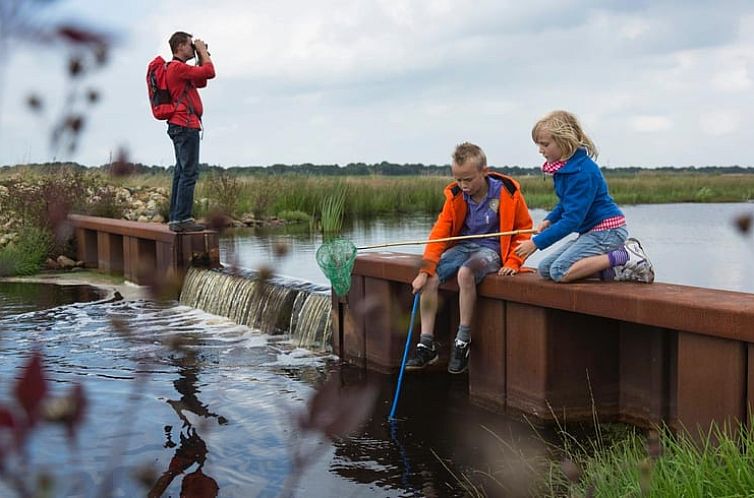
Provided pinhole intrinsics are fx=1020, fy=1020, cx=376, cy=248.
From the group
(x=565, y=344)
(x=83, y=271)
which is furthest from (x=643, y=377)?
(x=83, y=271)

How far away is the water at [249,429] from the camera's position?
499 centimetres

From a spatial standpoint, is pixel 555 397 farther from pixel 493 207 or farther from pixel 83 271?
pixel 83 271

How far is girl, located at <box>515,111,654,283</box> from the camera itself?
568 cm

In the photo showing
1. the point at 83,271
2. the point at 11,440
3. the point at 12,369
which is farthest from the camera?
the point at 83,271

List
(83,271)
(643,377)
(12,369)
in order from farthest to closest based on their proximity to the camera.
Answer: (83,271), (12,369), (643,377)

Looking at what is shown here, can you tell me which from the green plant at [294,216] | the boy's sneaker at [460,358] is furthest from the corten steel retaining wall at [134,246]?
the green plant at [294,216]

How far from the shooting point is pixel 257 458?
5.45 m

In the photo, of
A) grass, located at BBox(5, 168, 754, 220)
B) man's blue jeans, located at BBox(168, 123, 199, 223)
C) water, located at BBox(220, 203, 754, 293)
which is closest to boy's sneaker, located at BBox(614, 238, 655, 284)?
water, located at BBox(220, 203, 754, 293)

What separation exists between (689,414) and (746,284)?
7.86 meters

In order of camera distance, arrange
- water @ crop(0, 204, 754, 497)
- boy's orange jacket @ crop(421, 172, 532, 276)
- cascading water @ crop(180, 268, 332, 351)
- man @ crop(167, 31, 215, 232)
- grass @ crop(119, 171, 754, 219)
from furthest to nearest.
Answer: grass @ crop(119, 171, 754, 219), man @ crop(167, 31, 215, 232), cascading water @ crop(180, 268, 332, 351), boy's orange jacket @ crop(421, 172, 532, 276), water @ crop(0, 204, 754, 497)

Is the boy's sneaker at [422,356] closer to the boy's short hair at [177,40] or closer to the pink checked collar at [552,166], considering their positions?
the pink checked collar at [552,166]

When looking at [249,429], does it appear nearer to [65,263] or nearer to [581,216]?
[581,216]

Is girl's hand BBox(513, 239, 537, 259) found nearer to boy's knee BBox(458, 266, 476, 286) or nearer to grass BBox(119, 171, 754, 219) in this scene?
boy's knee BBox(458, 266, 476, 286)

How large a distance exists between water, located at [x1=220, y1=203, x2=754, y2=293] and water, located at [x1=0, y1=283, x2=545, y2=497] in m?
1.44
